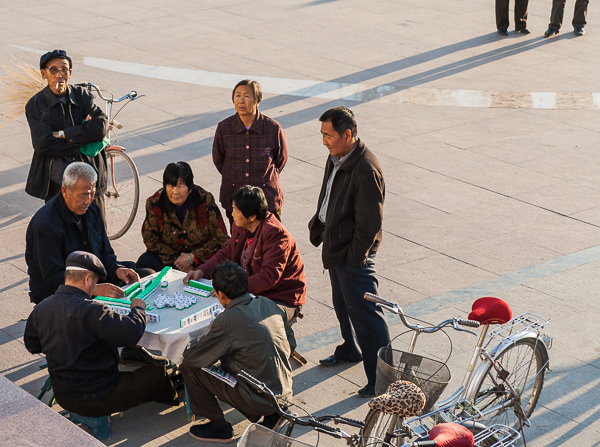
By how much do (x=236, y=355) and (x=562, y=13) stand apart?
44.4 feet

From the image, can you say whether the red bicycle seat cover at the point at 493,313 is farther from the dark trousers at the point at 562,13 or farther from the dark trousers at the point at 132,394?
the dark trousers at the point at 562,13

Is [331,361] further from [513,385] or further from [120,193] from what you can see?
[120,193]

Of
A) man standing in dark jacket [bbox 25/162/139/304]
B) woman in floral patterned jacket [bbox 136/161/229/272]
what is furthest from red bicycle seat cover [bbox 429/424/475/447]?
woman in floral patterned jacket [bbox 136/161/229/272]

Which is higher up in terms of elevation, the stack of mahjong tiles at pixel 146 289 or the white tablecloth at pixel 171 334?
the stack of mahjong tiles at pixel 146 289

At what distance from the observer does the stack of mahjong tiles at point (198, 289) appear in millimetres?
5146

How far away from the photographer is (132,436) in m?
4.75

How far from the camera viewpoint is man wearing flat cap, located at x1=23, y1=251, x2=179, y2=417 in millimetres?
4359

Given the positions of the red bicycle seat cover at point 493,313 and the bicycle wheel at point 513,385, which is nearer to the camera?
the red bicycle seat cover at point 493,313

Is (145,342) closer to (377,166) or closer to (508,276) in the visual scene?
(377,166)

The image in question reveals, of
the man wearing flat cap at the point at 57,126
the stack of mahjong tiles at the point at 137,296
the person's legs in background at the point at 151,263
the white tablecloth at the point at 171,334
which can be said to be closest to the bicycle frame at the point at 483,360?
the white tablecloth at the point at 171,334

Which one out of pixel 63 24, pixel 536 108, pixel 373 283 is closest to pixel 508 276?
pixel 373 283

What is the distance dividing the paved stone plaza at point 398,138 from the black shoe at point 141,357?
0.36 m

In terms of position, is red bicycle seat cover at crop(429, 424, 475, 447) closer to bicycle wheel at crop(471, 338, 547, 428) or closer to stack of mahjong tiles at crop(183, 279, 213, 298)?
bicycle wheel at crop(471, 338, 547, 428)

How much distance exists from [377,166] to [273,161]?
1.69 metres
